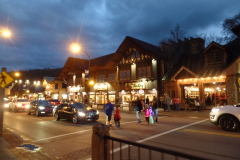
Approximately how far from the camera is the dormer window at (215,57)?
2115cm

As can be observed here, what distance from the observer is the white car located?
29.6ft

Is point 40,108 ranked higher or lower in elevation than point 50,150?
higher

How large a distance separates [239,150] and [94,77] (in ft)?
101

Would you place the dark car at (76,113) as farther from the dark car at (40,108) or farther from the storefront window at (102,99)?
the storefront window at (102,99)

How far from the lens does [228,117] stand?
9.27 metres

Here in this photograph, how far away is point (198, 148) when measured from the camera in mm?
6566

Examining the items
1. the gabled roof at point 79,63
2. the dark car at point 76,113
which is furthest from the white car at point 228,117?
the gabled roof at point 79,63

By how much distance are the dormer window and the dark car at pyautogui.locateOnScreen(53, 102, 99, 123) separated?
1549 cm

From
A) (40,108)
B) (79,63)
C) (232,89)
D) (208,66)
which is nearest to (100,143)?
(40,108)

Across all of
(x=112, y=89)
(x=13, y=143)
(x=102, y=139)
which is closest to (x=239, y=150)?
(x=102, y=139)

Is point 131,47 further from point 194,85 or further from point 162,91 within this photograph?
point 194,85

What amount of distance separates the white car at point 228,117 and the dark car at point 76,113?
7.72 m

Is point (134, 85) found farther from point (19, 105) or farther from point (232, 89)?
point (19, 105)

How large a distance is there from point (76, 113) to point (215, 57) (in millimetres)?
17008
